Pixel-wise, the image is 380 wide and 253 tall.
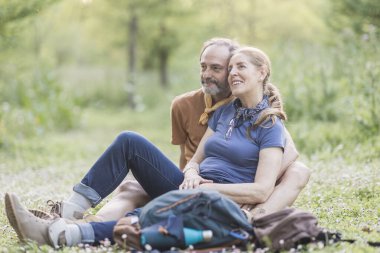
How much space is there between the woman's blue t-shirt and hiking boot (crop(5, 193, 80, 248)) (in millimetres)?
1131

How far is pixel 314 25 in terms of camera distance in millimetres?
22891

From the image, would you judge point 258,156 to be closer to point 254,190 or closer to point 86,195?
point 254,190

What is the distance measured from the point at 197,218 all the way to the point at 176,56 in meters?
19.8

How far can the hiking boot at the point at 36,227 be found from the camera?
4109 mm

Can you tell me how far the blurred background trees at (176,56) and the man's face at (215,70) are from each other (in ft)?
14.2

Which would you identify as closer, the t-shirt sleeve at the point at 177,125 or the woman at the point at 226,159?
the woman at the point at 226,159

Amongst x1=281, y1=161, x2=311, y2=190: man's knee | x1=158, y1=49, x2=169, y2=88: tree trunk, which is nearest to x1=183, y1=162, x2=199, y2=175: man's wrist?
x1=281, y1=161, x2=311, y2=190: man's knee

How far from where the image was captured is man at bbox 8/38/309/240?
4594 mm

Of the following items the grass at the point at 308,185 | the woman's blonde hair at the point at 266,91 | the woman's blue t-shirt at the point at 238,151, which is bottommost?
the grass at the point at 308,185

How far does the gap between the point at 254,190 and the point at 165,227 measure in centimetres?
79

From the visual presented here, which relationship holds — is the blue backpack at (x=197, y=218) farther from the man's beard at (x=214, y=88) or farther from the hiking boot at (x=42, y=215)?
the man's beard at (x=214, y=88)

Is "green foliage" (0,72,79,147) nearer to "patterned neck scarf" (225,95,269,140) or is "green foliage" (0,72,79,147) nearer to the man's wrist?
the man's wrist

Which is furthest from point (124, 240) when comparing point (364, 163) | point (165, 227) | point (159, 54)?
point (159, 54)

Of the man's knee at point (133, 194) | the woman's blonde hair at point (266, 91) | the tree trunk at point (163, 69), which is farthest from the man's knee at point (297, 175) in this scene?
the tree trunk at point (163, 69)
